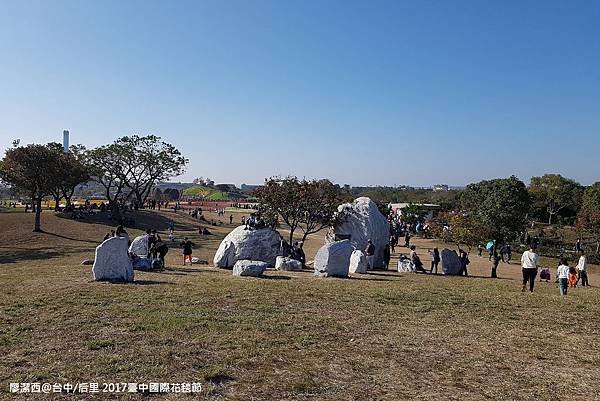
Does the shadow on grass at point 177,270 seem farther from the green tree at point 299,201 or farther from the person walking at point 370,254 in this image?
the person walking at point 370,254

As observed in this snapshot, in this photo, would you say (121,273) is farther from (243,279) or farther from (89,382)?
(89,382)

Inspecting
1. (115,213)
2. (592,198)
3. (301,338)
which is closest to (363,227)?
(301,338)

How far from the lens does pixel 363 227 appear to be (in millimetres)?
27516

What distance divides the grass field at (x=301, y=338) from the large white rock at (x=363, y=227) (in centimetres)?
943

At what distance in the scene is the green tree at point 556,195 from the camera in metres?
70.2

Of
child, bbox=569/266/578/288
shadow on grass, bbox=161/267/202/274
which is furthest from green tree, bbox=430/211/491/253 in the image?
shadow on grass, bbox=161/267/202/274

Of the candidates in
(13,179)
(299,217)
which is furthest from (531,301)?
(13,179)

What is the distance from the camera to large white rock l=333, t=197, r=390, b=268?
2736 centimetres

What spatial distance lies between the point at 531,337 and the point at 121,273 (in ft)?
42.2

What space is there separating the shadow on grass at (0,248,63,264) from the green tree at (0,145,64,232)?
29.0 ft

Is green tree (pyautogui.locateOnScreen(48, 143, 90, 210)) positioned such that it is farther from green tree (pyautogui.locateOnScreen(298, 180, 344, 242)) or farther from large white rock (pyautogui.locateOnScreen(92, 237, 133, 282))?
large white rock (pyautogui.locateOnScreen(92, 237, 133, 282))

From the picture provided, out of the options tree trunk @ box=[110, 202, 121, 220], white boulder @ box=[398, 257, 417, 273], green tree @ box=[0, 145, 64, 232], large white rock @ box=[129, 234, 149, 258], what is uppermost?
green tree @ box=[0, 145, 64, 232]

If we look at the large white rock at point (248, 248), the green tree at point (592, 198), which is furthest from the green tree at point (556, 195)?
the large white rock at point (248, 248)

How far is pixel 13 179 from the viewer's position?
42188mm
